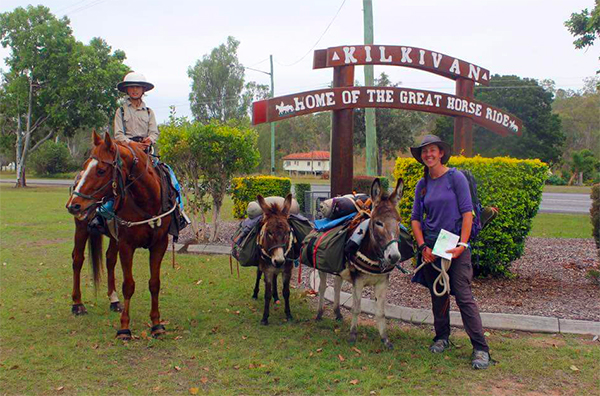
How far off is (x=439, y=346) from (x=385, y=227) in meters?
1.47

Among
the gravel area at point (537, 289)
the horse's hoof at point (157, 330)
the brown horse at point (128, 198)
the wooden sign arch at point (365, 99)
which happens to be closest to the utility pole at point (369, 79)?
the wooden sign arch at point (365, 99)

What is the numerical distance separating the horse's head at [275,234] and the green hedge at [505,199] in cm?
295

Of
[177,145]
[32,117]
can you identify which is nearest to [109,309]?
[177,145]

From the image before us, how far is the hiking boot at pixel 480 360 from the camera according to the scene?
456 cm

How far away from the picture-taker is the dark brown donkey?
5387mm

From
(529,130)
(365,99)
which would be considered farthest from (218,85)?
(365,99)

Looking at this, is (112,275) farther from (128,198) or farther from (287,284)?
(287,284)

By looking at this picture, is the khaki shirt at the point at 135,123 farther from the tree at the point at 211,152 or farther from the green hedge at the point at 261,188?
the green hedge at the point at 261,188

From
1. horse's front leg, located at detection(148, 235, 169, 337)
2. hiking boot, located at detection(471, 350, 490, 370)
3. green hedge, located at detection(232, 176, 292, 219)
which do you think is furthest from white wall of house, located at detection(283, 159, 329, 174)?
hiking boot, located at detection(471, 350, 490, 370)

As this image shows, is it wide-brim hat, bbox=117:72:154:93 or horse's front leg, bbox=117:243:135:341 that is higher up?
wide-brim hat, bbox=117:72:154:93

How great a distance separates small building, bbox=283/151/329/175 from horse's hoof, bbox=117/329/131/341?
63.8m

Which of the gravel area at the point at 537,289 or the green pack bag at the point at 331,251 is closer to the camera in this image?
the green pack bag at the point at 331,251

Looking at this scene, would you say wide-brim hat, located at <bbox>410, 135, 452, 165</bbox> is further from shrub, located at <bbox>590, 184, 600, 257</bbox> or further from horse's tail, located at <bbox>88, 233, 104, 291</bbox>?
horse's tail, located at <bbox>88, 233, 104, 291</bbox>

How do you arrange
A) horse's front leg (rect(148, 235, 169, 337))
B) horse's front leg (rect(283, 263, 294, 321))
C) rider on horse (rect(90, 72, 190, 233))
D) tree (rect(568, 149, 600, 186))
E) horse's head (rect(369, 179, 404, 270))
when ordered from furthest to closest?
tree (rect(568, 149, 600, 186)) → rider on horse (rect(90, 72, 190, 233)) → horse's front leg (rect(283, 263, 294, 321)) → horse's front leg (rect(148, 235, 169, 337)) → horse's head (rect(369, 179, 404, 270))
